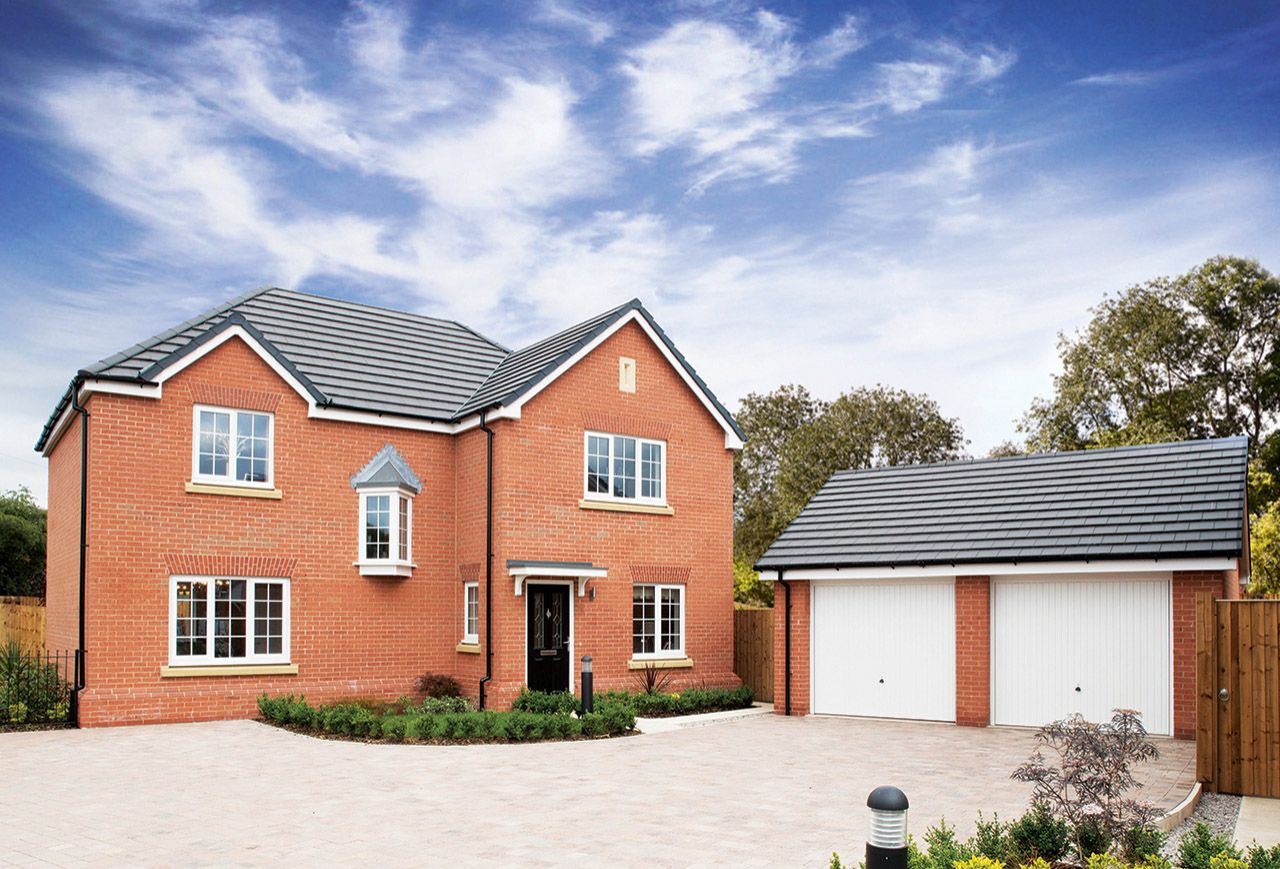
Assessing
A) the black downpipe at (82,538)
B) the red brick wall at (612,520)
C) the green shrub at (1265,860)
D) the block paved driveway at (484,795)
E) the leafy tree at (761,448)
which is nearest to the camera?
the green shrub at (1265,860)

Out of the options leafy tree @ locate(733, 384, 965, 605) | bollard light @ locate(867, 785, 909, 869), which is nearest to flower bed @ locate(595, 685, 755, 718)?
bollard light @ locate(867, 785, 909, 869)

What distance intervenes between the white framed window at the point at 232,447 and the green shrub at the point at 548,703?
5957 mm

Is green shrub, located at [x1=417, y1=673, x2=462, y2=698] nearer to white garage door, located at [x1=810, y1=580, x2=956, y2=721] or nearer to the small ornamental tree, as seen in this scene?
white garage door, located at [x1=810, y1=580, x2=956, y2=721]

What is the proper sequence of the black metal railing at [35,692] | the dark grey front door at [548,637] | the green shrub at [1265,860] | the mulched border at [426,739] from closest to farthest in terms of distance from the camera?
1. the green shrub at [1265,860]
2. the mulched border at [426,739]
3. the black metal railing at [35,692]
4. the dark grey front door at [548,637]

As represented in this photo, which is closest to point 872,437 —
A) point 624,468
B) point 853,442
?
point 853,442

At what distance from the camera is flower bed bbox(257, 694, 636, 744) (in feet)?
52.0

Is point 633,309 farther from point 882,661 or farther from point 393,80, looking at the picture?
point 882,661

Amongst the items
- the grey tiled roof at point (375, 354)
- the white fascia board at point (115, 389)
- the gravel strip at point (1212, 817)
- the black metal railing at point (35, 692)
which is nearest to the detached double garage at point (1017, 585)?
the gravel strip at point (1212, 817)

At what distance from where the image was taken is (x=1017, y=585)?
58.0 ft

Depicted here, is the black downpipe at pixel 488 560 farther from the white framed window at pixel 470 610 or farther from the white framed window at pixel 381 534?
the white framed window at pixel 381 534

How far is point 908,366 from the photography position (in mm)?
39969

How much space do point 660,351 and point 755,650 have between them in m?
6.76

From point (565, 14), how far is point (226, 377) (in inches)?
336

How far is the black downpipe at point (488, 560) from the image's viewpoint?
65.1ft
